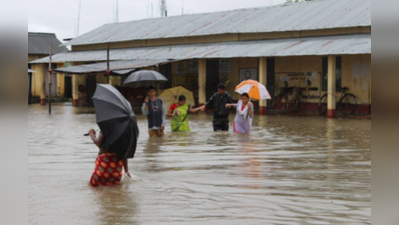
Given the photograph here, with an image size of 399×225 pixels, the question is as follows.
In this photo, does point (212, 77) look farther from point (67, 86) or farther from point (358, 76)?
point (67, 86)

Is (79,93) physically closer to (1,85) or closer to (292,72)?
(292,72)

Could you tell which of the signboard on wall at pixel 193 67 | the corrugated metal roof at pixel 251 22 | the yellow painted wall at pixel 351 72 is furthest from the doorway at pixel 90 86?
the yellow painted wall at pixel 351 72

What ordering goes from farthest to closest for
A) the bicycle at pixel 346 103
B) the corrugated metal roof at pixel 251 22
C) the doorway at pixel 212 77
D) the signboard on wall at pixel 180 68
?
1. the signboard on wall at pixel 180 68
2. the doorway at pixel 212 77
3. the corrugated metal roof at pixel 251 22
4. the bicycle at pixel 346 103

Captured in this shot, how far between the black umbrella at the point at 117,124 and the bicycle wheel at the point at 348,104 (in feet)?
60.0

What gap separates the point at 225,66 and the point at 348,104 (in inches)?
274

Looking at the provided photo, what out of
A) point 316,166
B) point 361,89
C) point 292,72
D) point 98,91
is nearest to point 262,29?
point 292,72

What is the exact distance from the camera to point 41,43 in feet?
141

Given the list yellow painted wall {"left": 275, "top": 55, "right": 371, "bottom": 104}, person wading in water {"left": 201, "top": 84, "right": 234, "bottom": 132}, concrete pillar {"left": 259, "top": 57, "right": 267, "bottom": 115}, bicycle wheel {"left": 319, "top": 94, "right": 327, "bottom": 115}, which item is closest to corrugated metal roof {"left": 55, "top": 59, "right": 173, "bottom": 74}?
concrete pillar {"left": 259, "top": 57, "right": 267, "bottom": 115}

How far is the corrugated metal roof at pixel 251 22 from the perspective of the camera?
25266 mm

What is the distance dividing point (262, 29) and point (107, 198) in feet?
68.6

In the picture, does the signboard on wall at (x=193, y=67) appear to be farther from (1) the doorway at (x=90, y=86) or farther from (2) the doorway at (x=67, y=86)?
(2) the doorway at (x=67, y=86)

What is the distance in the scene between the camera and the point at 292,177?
8617 millimetres

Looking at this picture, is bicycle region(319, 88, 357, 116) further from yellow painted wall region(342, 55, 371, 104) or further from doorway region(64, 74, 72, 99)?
doorway region(64, 74, 72, 99)

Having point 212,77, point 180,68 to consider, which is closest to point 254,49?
point 212,77
